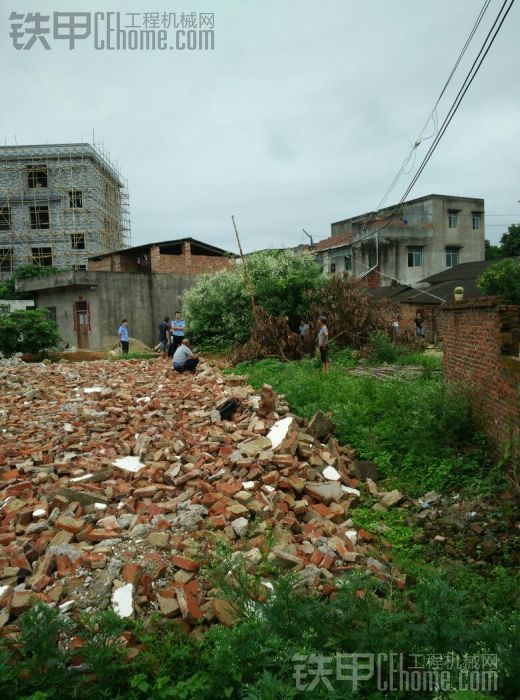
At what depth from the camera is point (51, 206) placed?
1436 inches

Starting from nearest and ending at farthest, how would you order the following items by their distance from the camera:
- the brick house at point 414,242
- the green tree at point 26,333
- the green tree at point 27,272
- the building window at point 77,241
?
1. the green tree at point 26,333
2. the green tree at point 27,272
3. the brick house at point 414,242
4. the building window at point 77,241

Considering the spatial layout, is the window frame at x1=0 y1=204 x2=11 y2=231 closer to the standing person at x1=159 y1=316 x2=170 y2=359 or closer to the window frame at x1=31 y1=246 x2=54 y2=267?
the window frame at x1=31 y1=246 x2=54 y2=267

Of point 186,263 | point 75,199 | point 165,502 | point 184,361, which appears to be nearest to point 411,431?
point 165,502

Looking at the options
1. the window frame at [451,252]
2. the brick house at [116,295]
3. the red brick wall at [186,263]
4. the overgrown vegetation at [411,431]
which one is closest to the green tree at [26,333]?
the brick house at [116,295]

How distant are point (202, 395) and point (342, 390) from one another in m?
2.58

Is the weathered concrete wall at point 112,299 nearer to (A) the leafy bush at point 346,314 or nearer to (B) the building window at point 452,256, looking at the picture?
(A) the leafy bush at point 346,314

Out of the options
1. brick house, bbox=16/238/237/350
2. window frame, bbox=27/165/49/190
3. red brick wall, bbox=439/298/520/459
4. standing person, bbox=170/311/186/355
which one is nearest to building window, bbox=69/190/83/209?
window frame, bbox=27/165/49/190

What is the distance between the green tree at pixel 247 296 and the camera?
1603 centimetres

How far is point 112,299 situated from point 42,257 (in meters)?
15.0

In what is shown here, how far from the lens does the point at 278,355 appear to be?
14438 mm

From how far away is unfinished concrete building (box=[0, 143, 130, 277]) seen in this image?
35688 millimetres

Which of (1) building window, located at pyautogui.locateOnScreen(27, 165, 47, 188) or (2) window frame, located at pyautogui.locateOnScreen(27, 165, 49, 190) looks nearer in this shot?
(2) window frame, located at pyautogui.locateOnScreen(27, 165, 49, 190)

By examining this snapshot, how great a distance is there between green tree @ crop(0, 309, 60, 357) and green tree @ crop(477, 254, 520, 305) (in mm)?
15886

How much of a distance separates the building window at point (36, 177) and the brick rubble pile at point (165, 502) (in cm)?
3238
